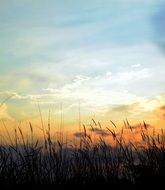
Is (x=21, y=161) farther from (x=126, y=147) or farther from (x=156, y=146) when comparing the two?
(x=156, y=146)

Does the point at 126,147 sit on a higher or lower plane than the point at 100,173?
higher

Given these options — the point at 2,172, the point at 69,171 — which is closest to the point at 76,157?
the point at 69,171

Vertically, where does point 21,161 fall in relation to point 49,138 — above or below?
below

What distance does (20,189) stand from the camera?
20.5 feet

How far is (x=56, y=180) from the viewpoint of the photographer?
269 inches

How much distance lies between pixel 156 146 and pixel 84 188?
2.16m

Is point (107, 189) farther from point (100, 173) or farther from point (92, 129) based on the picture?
point (92, 129)

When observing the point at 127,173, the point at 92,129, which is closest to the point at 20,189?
the point at 127,173

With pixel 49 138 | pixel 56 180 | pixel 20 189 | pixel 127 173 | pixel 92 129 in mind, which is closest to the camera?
pixel 20 189

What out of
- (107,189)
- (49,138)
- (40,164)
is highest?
(49,138)

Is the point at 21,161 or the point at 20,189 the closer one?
the point at 20,189

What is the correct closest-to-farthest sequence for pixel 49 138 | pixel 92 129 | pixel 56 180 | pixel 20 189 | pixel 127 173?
1. pixel 20 189
2. pixel 56 180
3. pixel 127 173
4. pixel 49 138
5. pixel 92 129

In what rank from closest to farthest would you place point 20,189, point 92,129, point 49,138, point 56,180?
point 20,189
point 56,180
point 49,138
point 92,129

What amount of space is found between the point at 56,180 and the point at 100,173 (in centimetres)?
80
